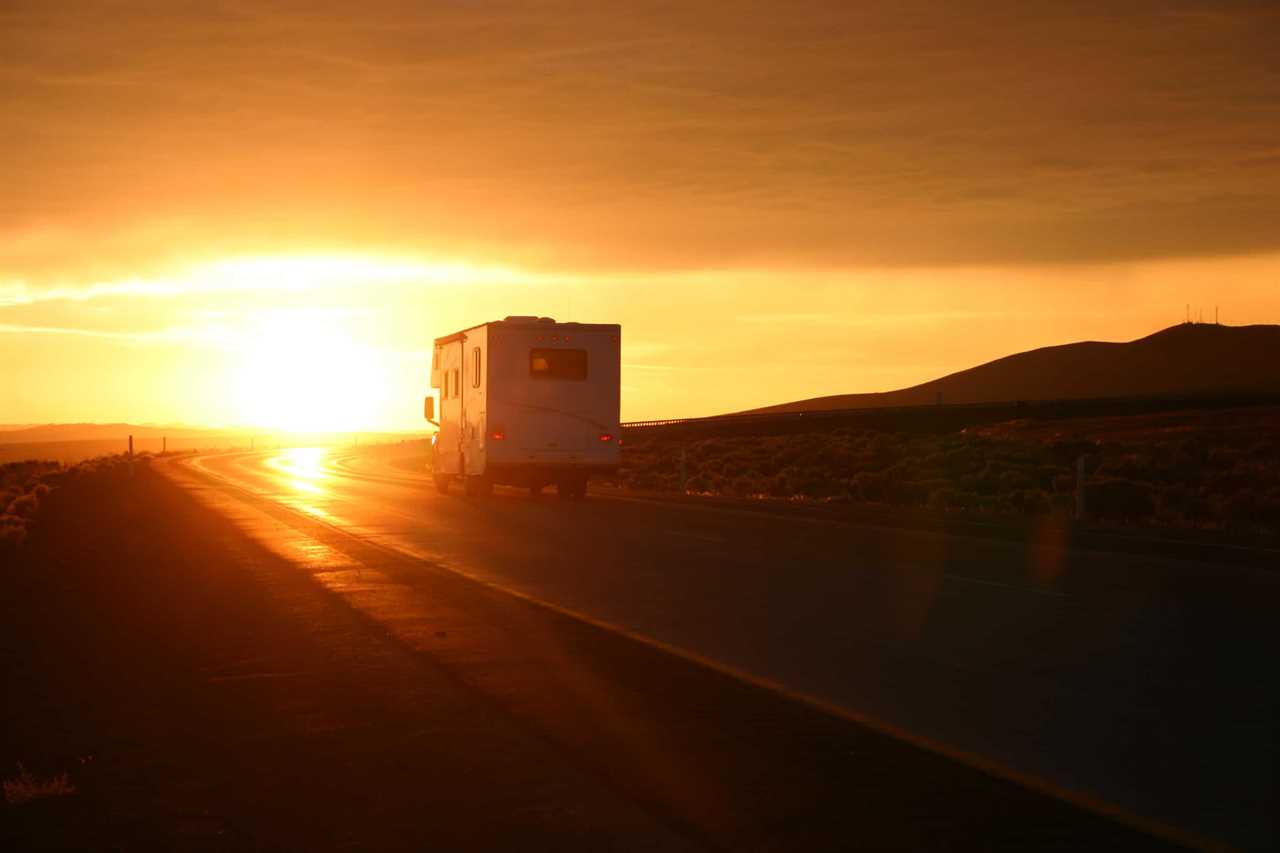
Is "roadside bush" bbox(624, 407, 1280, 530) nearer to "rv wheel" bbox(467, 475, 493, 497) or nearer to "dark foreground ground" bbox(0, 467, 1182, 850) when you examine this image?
"rv wheel" bbox(467, 475, 493, 497)

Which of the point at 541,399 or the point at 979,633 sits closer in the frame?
the point at 979,633

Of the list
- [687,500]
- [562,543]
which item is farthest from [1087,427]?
[562,543]

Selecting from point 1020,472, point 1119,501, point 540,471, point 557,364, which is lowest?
point 1119,501

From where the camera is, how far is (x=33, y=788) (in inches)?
266

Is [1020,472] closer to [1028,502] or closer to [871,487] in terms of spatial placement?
[871,487]

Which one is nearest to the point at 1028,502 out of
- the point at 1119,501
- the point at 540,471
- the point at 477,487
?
the point at 1119,501

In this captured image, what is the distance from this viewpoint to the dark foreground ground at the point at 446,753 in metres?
6.04

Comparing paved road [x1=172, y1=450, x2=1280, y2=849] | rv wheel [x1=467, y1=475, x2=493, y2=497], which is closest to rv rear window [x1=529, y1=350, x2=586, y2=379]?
rv wheel [x1=467, y1=475, x2=493, y2=497]

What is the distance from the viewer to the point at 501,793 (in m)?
6.65

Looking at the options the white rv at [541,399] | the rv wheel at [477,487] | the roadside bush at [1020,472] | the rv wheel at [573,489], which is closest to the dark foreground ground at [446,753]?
the roadside bush at [1020,472]

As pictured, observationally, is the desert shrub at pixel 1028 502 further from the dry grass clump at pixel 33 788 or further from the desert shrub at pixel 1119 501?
the dry grass clump at pixel 33 788

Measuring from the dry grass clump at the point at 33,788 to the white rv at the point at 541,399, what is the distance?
80.4 ft

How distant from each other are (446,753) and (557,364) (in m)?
24.5

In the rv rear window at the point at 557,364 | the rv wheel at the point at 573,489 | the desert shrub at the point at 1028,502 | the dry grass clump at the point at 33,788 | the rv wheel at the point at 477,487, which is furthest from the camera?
the rv wheel at the point at 477,487
